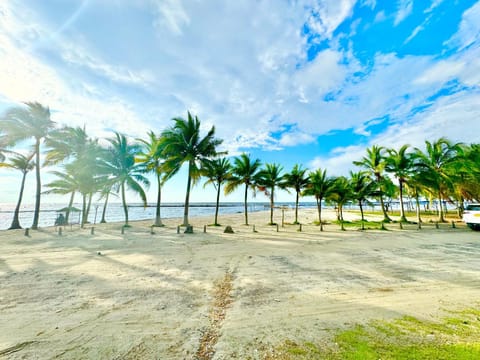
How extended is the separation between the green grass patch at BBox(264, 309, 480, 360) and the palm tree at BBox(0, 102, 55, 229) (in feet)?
75.3

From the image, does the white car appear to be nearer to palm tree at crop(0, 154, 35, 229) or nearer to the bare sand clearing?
the bare sand clearing

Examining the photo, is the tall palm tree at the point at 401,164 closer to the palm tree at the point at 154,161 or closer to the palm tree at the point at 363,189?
the palm tree at the point at 363,189

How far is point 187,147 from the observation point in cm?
1867

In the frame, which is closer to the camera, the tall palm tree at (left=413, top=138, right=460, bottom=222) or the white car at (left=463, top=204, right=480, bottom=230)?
the white car at (left=463, top=204, right=480, bottom=230)

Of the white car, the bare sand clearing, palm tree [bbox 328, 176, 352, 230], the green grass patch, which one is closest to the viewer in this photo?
the green grass patch

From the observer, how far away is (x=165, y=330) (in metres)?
3.20

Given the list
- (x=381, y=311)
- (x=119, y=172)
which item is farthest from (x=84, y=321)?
(x=119, y=172)

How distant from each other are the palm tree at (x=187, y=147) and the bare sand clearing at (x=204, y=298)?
10683mm

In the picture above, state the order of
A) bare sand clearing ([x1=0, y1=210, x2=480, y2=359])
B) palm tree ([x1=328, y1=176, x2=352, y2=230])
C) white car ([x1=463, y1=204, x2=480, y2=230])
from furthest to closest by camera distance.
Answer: palm tree ([x1=328, y1=176, x2=352, y2=230])
white car ([x1=463, y1=204, x2=480, y2=230])
bare sand clearing ([x1=0, y1=210, x2=480, y2=359])

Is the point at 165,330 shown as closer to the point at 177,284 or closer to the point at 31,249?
the point at 177,284

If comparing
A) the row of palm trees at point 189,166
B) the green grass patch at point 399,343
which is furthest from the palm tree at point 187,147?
the green grass patch at point 399,343

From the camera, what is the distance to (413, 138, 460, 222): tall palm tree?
66.5 ft

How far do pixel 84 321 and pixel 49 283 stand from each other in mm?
2845

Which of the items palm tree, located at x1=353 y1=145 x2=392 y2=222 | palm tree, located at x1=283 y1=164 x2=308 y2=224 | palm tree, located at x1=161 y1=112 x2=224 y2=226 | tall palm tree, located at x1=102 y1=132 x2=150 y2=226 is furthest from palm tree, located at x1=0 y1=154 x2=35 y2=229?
palm tree, located at x1=353 y1=145 x2=392 y2=222
